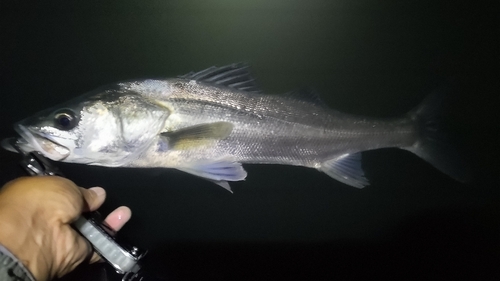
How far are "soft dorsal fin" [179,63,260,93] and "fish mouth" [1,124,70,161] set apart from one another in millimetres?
396

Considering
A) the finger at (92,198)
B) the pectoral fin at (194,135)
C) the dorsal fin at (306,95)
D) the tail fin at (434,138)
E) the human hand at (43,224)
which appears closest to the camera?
the human hand at (43,224)

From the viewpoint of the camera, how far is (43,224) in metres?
0.65

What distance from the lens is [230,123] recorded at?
Result: 108cm

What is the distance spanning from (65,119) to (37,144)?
89mm

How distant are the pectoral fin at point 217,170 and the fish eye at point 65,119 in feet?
1.01

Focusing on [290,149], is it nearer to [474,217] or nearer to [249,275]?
[249,275]

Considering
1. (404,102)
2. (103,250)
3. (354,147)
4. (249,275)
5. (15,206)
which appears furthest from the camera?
(404,102)

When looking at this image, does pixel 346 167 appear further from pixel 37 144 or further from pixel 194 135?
pixel 37 144

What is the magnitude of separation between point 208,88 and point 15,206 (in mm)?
598

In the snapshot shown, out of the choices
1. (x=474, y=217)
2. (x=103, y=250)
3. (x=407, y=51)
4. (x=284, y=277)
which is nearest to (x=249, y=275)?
(x=284, y=277)

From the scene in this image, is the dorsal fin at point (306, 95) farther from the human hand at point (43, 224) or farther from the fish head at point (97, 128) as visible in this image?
the human hand at point (43, 224)

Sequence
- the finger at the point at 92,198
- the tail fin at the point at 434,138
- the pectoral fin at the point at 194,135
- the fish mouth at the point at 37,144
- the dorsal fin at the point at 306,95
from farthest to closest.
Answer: the tail fin at the point at 434,138 → the dorsal fin at the point at 306,95 → the pectoral fin at the point at 194,135 → the fish mouth at the point at 37,144 → the finger at the point at 92,198

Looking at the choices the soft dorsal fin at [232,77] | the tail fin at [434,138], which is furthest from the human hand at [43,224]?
the tail fin at [434,138]

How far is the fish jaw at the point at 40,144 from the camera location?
91 centimetres
